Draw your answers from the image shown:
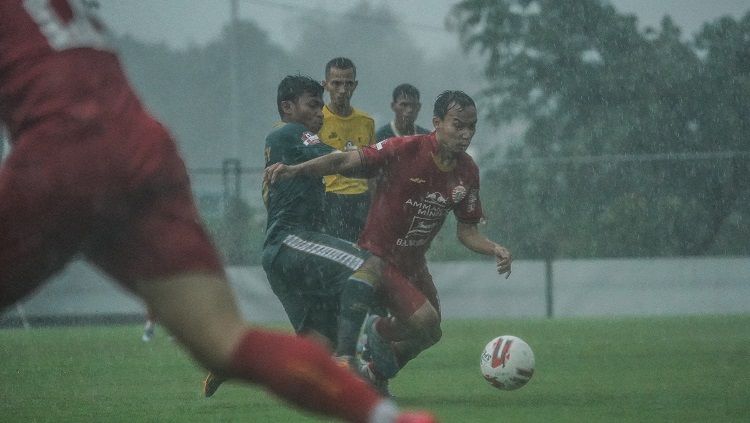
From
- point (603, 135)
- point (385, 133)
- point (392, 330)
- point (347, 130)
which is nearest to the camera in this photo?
point (392, 330)

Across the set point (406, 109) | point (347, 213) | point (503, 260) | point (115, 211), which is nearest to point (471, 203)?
point (503, 260)

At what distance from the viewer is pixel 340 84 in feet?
34.7

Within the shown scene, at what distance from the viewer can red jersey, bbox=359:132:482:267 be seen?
320 inches

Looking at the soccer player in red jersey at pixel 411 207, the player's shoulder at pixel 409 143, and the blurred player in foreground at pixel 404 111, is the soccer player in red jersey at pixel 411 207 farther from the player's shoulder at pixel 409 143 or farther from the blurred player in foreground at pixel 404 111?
the blurred player in foreground at pixel 404 111

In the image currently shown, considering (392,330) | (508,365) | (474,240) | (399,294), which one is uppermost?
(474,240)

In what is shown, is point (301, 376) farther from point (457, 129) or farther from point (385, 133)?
point (385, 133)

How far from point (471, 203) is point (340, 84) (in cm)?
252

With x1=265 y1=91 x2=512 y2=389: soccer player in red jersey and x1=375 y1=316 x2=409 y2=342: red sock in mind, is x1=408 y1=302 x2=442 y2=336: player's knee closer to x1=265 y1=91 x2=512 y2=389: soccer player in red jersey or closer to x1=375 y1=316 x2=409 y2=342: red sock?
x1=265 y1=91 x2=512 y2=389: soccer player in red jersey

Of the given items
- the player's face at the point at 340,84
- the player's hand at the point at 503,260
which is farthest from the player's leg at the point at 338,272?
the player's face at the point at 340,84

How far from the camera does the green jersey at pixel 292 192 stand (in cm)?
794

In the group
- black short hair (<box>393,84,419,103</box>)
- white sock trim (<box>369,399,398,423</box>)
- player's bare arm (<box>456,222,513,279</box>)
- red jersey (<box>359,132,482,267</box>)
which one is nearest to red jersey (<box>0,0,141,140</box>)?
white sock trim (<box>369,399,398,423</box>)

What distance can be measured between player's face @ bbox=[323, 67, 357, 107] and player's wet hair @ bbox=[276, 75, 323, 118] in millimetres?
1975

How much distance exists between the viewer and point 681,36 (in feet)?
82.6

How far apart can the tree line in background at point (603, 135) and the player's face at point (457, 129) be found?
13.6 meters
